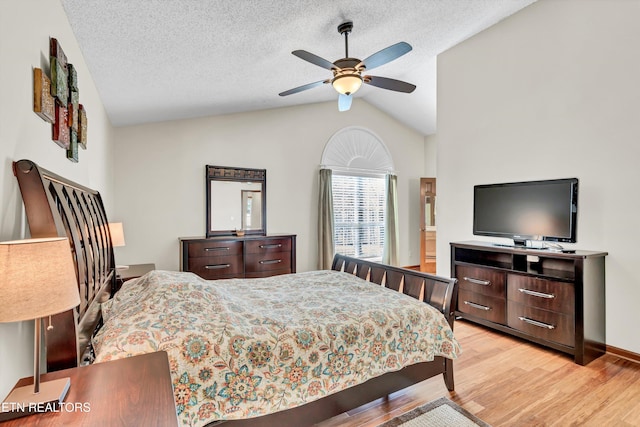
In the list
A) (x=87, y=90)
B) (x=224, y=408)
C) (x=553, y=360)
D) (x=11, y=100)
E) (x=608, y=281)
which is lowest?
(x=553, y=360)

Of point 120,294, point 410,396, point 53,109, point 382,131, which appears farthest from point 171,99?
point 382,131

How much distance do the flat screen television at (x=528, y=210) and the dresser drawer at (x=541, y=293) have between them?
17.0 inches

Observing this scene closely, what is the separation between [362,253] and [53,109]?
5184mm

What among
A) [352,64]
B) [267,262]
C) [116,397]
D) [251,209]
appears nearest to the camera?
[116,397]

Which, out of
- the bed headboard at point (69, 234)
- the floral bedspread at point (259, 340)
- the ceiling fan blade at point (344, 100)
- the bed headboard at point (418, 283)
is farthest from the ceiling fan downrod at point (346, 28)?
the bed headboard at point (69, 234)

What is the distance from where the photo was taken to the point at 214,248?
430 centimetres

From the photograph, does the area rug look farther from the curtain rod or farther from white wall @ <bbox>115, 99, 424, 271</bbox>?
the curtain rod

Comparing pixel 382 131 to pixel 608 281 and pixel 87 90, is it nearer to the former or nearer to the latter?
pixel 608 281

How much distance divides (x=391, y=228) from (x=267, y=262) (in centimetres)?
266

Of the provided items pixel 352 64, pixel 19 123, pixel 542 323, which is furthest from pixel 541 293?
pixel 19 123

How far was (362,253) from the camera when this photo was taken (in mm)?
6141

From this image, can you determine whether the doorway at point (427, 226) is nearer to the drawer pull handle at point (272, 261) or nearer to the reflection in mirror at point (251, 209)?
the drawer pull handle at point (272, 261)

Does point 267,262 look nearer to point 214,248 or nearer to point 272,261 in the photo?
point 272,261

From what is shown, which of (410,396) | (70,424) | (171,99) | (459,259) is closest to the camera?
(70,424)
